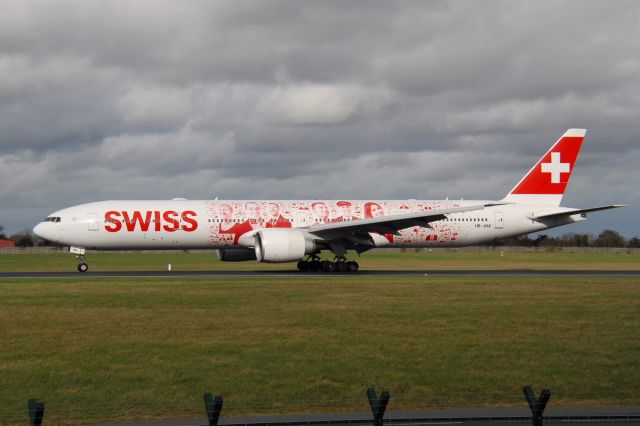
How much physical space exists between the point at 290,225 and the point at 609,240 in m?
111

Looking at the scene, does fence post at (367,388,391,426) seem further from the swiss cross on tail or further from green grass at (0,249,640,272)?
the swiss cross on tail

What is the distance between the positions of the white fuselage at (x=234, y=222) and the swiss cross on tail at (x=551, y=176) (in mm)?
1527

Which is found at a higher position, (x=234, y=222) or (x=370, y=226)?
(x=234, y=222)

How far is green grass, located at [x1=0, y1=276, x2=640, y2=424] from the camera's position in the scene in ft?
40.4

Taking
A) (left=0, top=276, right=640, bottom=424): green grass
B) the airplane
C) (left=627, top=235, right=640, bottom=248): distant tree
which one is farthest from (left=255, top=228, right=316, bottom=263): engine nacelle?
(left=627, top=235, right=640, bottom=248): distant tree

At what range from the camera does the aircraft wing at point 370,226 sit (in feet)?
127

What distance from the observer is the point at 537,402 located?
8.19 metres

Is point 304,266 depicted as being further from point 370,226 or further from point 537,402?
point 537,402

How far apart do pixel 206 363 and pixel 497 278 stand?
74.4ft

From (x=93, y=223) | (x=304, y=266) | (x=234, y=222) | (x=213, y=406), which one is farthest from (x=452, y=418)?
(x=93, y=223)

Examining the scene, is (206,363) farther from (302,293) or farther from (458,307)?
(302,293)

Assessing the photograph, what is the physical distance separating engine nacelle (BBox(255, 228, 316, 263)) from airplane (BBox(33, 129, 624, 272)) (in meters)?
0.05

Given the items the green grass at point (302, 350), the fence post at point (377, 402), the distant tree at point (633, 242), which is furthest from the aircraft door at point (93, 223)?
the distant tree at point (633, 242)

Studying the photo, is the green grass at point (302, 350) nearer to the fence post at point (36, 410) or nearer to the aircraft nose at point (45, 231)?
the fence post at point (36, 410)
